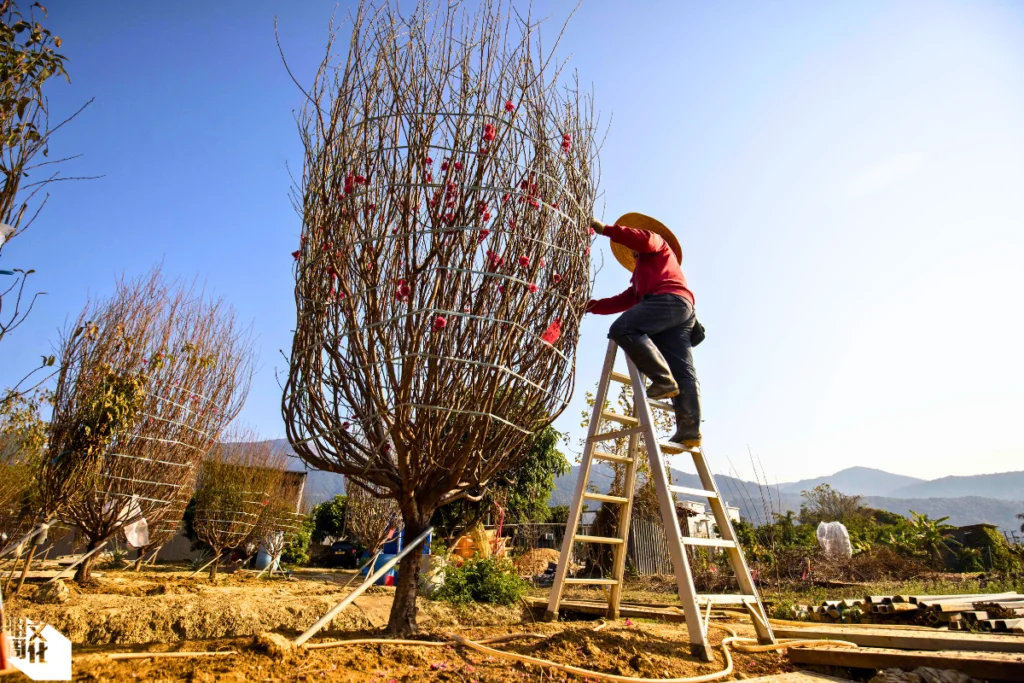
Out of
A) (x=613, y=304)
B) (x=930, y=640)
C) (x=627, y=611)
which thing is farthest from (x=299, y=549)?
(x=930, y=640)

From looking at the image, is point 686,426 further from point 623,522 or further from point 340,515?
point 340,515

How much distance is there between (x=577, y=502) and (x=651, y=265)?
5.08ft

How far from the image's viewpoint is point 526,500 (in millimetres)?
9922

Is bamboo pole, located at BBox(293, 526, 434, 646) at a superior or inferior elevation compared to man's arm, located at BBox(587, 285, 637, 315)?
inferior

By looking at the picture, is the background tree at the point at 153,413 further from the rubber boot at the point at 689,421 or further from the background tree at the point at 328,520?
the background tree at the point at 328,520

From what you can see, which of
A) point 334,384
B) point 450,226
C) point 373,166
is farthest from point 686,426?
point 373,166

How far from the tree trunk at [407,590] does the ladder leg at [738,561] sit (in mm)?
1664

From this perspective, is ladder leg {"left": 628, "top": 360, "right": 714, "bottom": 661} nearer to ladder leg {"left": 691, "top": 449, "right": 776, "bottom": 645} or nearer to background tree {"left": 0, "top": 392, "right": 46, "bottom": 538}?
ladder leg {"left": 691, "top": 449, "right": 776, "bottom": 645}

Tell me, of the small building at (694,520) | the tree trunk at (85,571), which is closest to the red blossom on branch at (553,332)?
the tree trunk at (85,571)

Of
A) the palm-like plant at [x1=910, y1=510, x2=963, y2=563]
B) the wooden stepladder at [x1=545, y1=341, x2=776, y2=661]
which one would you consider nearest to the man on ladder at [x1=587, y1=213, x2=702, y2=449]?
the wooden stepladder at [x1=545, y1=341, x2=776, y2=661]

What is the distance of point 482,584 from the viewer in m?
6.32

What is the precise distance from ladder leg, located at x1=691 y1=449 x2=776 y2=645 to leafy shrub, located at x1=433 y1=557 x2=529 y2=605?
11.5ft

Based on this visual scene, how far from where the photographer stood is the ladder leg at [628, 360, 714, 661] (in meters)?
2.59

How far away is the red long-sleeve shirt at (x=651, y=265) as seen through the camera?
3295 mm
